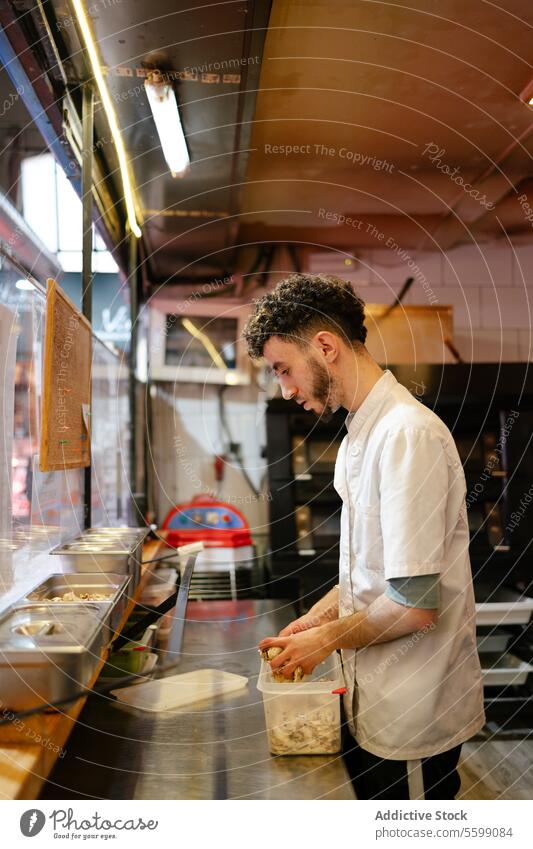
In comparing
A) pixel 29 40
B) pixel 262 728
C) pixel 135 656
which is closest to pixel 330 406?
pixel 262 728

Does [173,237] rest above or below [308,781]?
above

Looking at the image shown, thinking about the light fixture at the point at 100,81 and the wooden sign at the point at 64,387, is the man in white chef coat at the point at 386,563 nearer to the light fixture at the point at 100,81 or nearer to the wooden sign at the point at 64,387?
the wooden sign at the point at 64,387

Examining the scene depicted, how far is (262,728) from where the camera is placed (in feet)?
4.30

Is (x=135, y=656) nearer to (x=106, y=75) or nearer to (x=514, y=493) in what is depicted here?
(x=106, y=75)

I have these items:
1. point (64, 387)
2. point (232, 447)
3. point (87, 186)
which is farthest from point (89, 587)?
point (232, 447)

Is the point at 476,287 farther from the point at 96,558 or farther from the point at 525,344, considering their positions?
the point at 96,558

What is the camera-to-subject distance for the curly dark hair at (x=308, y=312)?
1303mm

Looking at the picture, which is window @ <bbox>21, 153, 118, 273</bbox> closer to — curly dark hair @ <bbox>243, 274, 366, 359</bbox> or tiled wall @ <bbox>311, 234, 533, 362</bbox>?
curly dark hair @ <bbox>243, 274, 366, 359</bbox>

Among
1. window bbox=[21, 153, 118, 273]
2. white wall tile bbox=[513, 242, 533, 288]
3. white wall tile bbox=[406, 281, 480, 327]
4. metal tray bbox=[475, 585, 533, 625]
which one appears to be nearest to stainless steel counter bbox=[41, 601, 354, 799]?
window bbox=[21, 153, 118, 273]

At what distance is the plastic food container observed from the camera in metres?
1.17

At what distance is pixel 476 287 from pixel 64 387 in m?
2.87

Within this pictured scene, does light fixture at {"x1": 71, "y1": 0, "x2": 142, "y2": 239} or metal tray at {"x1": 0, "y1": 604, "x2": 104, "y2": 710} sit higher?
light fixture at {"x1": 71, "y1": 0, "x2": 142, "y2": 239}

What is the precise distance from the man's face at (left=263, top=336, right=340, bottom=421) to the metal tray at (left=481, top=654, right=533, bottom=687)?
2096 millimetres
